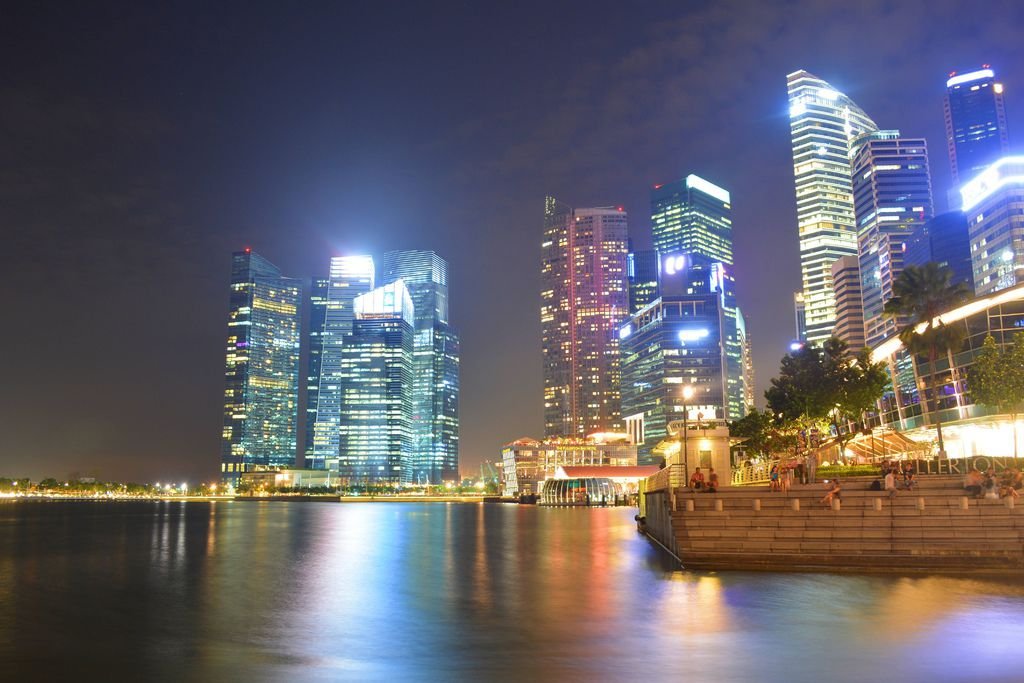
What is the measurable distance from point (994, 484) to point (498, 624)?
2103 cm

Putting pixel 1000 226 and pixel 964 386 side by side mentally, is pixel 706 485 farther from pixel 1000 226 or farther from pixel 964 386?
pixel 1000 226

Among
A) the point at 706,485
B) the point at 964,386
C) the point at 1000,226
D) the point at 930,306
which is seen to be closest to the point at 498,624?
the point at 706,485

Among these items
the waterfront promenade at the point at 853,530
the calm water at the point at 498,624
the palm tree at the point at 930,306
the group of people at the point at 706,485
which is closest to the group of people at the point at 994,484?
the waterfront promenade at the point at 853,530

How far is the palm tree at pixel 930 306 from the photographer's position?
181 feet

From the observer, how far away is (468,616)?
2550 centimetres

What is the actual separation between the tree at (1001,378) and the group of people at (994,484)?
45.1 feet

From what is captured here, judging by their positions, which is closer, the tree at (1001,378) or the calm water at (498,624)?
the calm water at (498,624)

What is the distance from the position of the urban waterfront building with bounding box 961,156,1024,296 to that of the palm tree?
480 ft

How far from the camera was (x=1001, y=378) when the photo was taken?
4466cm

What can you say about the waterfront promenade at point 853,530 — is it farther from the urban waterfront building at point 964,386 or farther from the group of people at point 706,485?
the urban waterfront building at point 964,386

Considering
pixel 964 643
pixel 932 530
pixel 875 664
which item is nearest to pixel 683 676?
pixel 875 664

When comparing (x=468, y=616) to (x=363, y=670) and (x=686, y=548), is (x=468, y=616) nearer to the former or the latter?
(x=363, y=670)

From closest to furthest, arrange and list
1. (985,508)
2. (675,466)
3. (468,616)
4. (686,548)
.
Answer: (468,616) < (985,508) < (686,548) < (675,466)

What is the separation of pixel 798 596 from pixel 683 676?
11.2m
